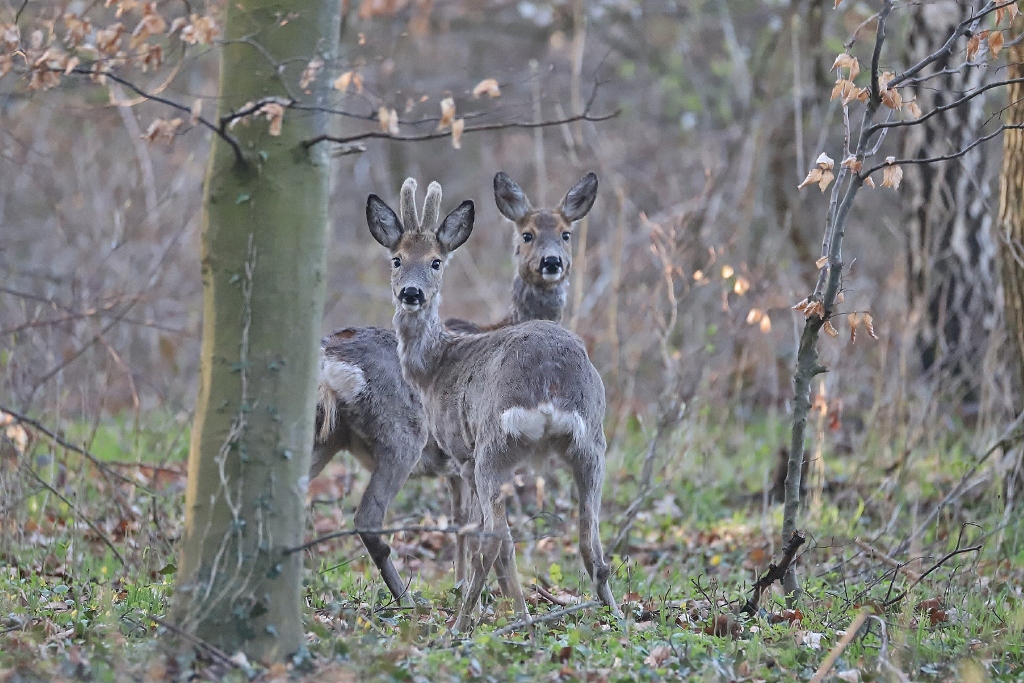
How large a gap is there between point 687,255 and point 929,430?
3.03m

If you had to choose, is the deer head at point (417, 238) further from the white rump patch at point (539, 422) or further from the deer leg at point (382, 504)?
the white rump patch at point (539, 422)

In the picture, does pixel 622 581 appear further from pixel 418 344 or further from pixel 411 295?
pixel 411 295

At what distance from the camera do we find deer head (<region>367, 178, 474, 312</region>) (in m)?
6.62

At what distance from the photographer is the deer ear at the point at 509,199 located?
766cm

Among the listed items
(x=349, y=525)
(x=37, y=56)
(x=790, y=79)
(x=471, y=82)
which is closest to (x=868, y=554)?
(x=349, y=525)

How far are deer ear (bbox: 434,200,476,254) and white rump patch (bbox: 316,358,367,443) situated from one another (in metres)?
0.88

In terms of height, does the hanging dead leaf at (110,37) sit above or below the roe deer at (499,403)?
above

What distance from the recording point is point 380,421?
6.70m

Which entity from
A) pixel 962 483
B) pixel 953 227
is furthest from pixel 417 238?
pixel 953 227

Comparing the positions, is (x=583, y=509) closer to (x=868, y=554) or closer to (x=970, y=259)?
(x=868, y=554)

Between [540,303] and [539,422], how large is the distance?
2.06 meters

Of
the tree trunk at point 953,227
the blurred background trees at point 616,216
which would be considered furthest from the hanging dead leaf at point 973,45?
the tree trunk at point 953,227

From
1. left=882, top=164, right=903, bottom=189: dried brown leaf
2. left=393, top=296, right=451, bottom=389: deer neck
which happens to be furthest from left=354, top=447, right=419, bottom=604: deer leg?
left=882, top=164, right=903, bottom=189: dried brown leaf

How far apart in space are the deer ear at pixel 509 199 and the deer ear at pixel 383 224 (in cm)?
102
